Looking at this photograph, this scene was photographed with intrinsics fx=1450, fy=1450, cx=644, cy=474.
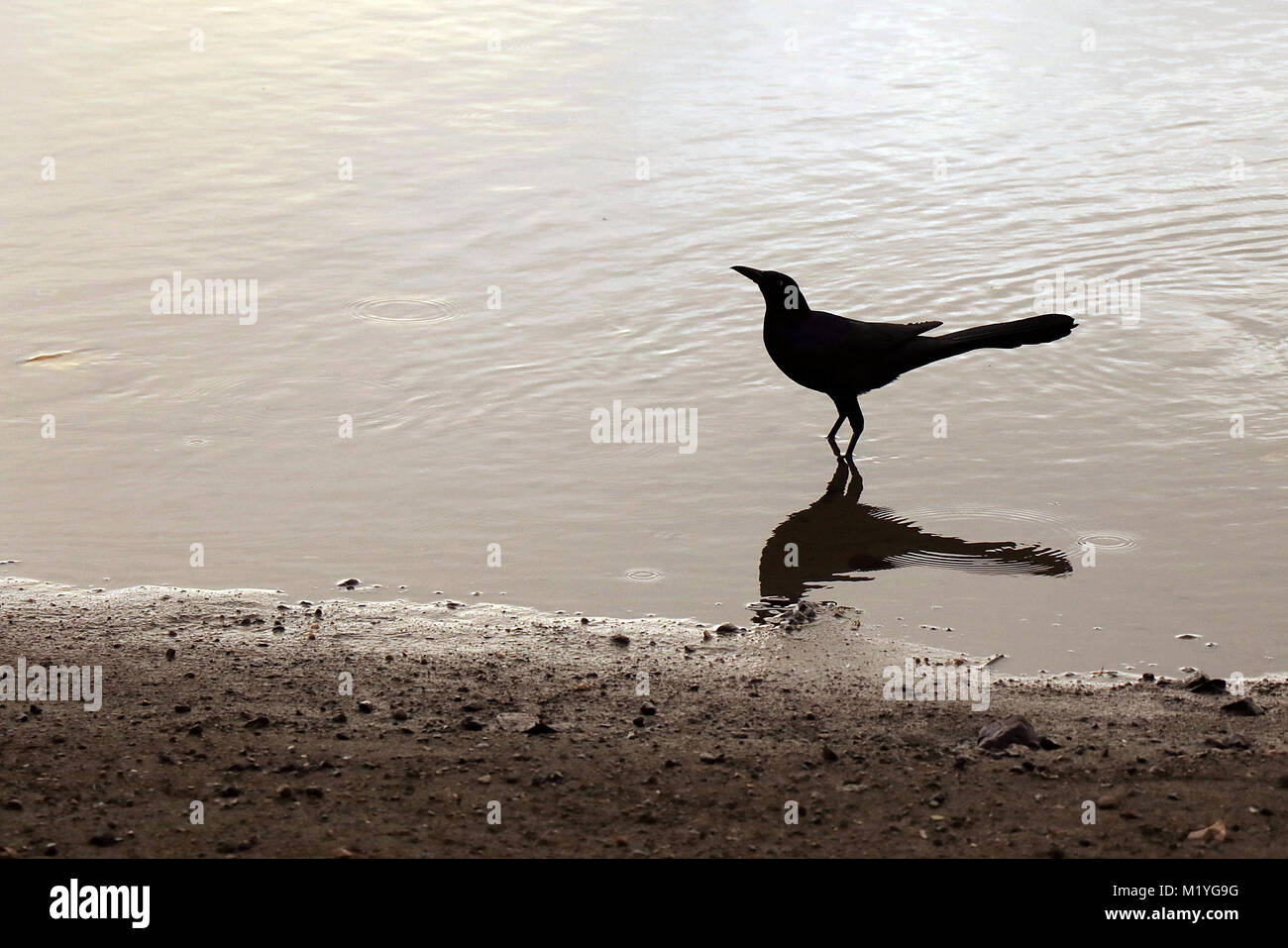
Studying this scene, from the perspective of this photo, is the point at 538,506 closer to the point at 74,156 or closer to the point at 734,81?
the point at 74,156

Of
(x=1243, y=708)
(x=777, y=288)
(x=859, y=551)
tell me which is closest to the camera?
(x=1243, y=708)

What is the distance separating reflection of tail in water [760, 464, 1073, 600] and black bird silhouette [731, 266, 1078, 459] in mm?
762

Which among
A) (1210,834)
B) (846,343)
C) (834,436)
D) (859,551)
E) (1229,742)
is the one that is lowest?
(1210,834)

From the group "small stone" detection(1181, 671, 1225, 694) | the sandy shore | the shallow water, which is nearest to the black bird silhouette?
the shallow water

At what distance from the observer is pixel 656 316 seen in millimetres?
10078

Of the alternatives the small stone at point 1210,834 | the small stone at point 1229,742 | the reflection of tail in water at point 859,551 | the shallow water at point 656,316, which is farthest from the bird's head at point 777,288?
the small stone at point 1210,834

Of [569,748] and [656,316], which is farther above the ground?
[656,316]

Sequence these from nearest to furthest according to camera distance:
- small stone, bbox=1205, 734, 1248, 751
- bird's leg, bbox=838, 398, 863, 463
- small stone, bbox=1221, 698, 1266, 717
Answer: small stone, bbox=1205, 734, 1248, 751 < small stone, bbox=1221, 698, 1266, 717 < bird's leg, bbox=838, 398, 863, 463

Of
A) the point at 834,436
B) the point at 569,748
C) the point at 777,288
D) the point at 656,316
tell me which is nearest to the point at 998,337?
the point at 834,436

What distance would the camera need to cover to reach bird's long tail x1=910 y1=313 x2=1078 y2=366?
7.85 m

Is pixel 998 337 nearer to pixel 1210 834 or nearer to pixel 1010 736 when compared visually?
pixel 1010 736

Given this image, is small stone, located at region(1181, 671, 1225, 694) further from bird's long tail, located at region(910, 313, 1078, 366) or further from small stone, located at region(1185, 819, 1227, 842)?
bird's long tail, located at region(910, 313, 1078, 366)

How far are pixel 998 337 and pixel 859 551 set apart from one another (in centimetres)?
170
